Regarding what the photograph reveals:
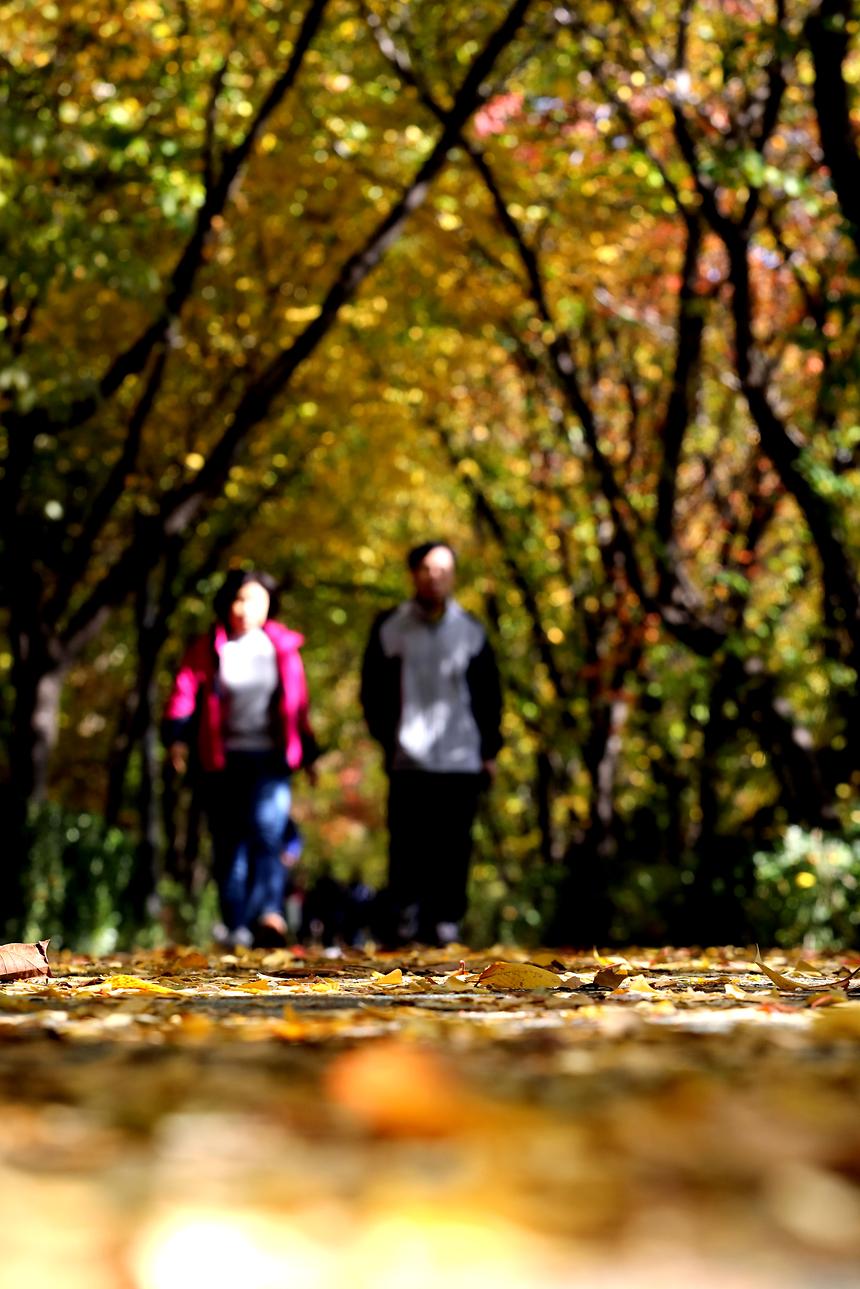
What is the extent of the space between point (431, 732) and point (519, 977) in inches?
178

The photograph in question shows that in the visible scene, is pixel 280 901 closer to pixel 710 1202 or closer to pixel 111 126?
pixel 111 126

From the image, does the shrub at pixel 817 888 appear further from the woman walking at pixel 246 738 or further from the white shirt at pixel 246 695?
the white shirt at pixel 246 695

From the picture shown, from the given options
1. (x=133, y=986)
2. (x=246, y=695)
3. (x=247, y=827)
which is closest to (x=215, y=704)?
(x=246, y=695)

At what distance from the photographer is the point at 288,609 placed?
25.2 metres

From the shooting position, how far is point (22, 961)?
4.06m

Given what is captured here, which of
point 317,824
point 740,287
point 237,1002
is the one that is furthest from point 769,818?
point 317,824

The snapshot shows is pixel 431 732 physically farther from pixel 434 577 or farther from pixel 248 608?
pixel 248 608

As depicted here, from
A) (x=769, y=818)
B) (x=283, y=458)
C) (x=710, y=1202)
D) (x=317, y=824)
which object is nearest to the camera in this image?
(x=710, y=1202)

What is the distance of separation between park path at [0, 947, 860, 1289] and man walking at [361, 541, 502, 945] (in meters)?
5.66

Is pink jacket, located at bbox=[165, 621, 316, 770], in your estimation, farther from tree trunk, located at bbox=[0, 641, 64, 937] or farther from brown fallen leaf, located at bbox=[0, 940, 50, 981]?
tree trunk, located at bbox=[0, 641, 64, 937]

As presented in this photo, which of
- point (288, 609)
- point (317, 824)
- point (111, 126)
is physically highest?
point (111, 126)

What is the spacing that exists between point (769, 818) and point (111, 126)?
1020 cm

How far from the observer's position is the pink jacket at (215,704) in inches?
332

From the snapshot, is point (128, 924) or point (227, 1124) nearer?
point (227, 1124)
